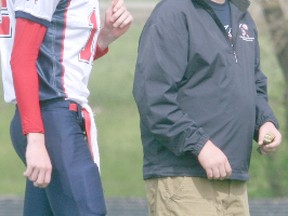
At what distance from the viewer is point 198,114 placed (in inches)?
172

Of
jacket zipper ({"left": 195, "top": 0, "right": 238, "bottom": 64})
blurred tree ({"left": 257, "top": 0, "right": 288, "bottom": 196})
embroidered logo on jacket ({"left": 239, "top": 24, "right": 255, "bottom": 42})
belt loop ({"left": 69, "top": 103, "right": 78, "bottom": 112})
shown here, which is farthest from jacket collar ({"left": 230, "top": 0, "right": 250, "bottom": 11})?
blurred tree ({"left": 257, "top": 0, "right": 288, "bottom": 196})

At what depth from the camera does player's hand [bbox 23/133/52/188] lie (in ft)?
13.2

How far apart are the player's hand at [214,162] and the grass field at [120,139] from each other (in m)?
5.15

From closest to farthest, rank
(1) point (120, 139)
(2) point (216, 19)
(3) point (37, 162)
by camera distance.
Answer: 1. (3) point (37, 162)
2. (2) point (216, 19)
3. (1) point (120, 139)

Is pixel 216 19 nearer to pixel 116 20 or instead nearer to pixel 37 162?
pixel 116 20

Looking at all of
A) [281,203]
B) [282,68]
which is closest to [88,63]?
Answer: [281,203]

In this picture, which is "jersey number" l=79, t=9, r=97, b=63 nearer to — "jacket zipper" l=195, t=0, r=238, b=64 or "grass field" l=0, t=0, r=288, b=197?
"jacket zipper" l=195, t=0, r=238, b=64

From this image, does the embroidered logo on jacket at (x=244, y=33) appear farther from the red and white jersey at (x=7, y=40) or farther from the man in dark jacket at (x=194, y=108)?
the red and white jersey at (x=7, y=40)

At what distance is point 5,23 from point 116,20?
0.49 meters

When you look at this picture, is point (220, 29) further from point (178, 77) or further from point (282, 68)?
point (282, 68)

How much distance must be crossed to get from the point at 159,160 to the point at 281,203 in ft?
8.53

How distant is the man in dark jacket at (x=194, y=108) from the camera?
14.1 feet

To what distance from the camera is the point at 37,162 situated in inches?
159

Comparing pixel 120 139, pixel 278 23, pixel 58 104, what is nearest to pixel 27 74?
pixel 58 104
